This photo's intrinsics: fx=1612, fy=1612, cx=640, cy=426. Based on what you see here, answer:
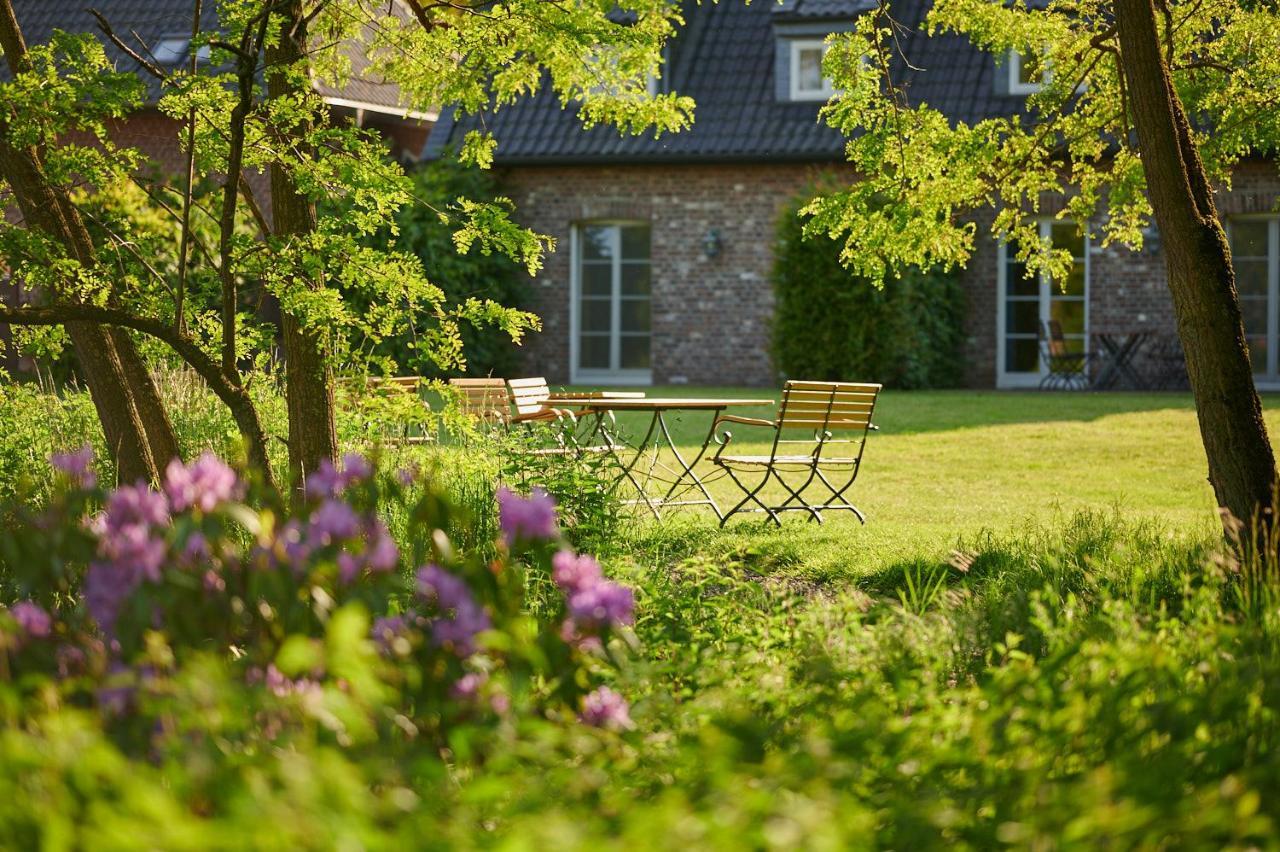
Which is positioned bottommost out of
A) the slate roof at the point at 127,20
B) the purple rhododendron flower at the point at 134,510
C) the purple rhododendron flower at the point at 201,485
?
the purple rhododendron flower at the point at 134,510

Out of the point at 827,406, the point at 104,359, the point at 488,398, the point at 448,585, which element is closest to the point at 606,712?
the point at 448,585

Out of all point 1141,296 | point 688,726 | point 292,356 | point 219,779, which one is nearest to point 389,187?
point 292,356

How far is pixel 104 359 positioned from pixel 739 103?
14.3m

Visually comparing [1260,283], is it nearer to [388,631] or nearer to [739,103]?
[739,103]

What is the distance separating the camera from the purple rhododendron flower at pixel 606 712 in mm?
2689

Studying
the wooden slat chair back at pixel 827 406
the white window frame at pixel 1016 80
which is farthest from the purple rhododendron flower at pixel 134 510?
the white window frame at pixel 1016 80

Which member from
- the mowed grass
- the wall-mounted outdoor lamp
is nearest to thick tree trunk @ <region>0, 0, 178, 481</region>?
the mowed grass

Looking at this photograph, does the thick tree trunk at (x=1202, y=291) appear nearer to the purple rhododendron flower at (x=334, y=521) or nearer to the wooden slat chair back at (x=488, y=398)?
the wooden slat chair back at (x=488, y=398)

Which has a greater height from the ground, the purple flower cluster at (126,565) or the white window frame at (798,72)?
the white window frame at (798,72)

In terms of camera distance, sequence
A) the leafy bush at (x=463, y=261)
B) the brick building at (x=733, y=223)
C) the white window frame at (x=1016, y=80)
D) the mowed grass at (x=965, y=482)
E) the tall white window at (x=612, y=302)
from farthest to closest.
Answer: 1. the tall white window at (x=612, y=302)
2. the brick building at (x=733, y=223)
3. the white window frame at (x=1016, y=80)
4. the leafy bush at (x=463, y=261)
5. the mowed grass at (x=965, y=482)

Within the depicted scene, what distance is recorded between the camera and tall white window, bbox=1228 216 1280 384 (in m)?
19.0

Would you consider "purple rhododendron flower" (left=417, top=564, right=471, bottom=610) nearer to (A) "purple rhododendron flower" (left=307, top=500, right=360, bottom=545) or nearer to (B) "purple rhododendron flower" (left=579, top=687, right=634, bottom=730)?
(A) "purple rhododendron flower" (left=307, top=500, right=360, bottom=545)

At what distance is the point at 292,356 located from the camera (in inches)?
252

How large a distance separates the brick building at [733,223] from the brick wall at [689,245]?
0.02m
